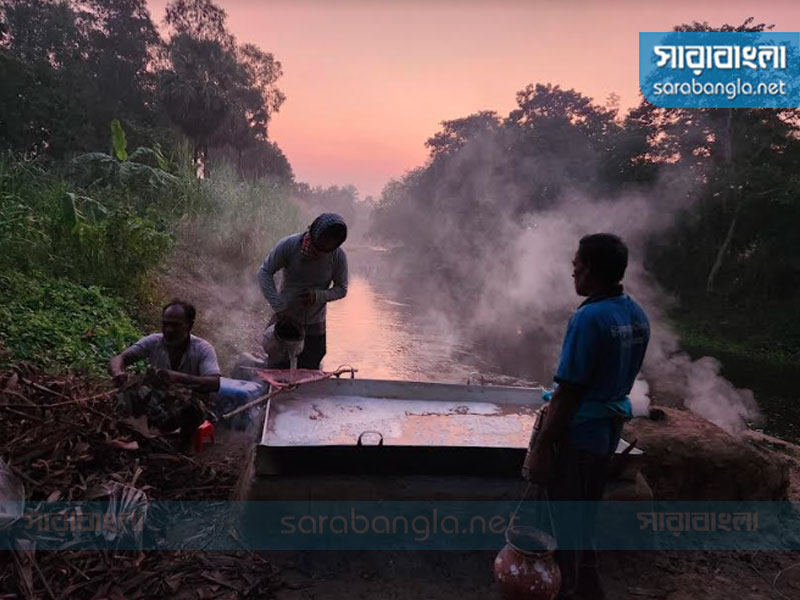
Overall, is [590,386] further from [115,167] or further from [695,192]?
[695,192]

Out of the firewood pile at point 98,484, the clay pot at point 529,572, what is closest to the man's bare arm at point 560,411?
the clay pot at point 529,572

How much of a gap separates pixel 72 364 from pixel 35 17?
29952 millimetres

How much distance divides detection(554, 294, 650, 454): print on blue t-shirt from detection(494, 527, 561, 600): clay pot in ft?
1.84

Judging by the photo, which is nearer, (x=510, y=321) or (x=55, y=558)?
(x=55, y=558)

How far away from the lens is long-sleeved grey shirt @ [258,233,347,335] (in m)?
4.24

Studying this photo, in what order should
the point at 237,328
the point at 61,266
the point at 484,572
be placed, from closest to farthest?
the point at 484,572 < the point at 61,266 < the point at 237,328

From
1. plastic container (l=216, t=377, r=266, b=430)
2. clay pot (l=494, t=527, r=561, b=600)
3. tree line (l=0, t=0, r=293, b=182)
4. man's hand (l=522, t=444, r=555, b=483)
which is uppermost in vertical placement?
tree line (l=0, t=0, r=293, b=182)

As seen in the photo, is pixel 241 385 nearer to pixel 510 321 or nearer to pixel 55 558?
pixel 55 558

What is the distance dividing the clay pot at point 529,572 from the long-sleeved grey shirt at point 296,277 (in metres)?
2.61

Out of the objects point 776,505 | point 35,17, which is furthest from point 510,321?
point 35,17

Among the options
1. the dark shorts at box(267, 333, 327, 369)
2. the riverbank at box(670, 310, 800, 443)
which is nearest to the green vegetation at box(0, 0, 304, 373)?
the dark shorts at box(267, 333, 327, 369)

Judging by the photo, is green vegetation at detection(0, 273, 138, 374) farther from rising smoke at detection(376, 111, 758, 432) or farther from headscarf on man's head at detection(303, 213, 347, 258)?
rising smoke at detection(376, 111, 758, 432)

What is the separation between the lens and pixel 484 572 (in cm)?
311

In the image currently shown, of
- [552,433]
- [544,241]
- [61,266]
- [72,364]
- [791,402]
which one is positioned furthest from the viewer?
[544,241]
